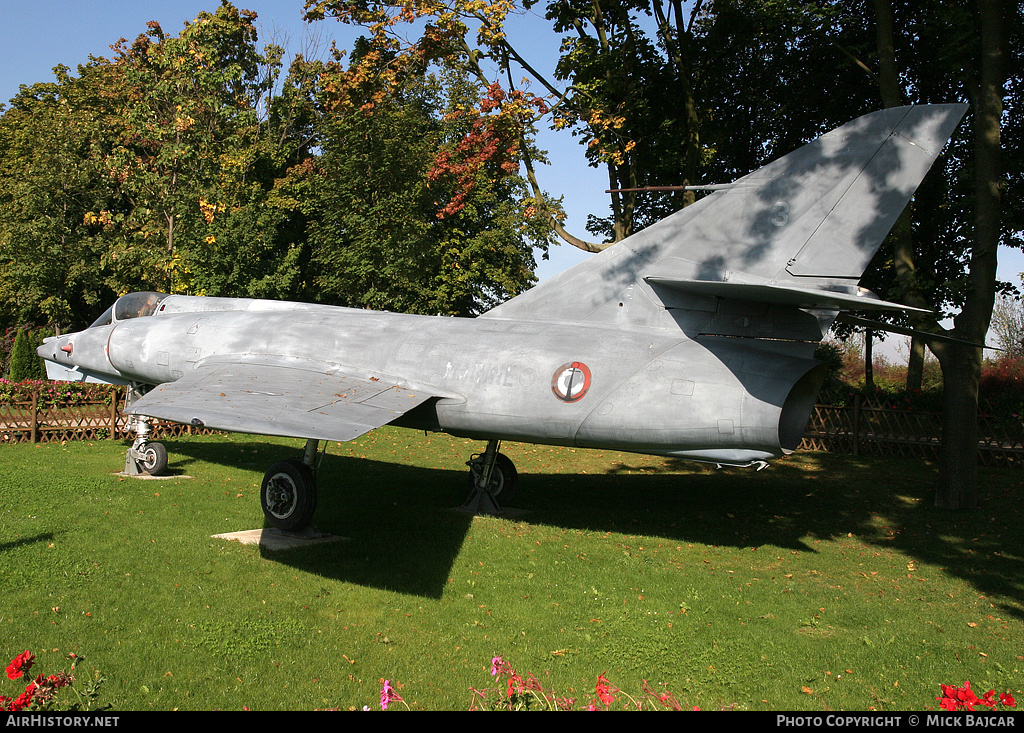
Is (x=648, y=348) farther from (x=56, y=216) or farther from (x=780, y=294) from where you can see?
(x=56, y=216)

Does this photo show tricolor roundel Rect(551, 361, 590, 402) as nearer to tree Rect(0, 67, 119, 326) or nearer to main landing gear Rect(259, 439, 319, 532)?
main landing gear Rect(259, 439, 319, 532)

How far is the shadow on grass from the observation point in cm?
981

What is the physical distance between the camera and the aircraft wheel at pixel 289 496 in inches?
409

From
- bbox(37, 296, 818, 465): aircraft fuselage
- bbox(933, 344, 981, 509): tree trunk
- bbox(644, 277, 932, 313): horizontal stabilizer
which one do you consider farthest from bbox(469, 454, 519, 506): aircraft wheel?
bbox(933, 344, 981, 509): tree trunk

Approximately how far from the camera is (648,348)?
964cm

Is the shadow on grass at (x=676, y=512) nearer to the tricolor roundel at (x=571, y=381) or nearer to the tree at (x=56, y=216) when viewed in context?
the tricolor roundel at (x=571, y=381)

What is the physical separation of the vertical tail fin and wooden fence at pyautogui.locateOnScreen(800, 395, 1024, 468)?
11.1 m

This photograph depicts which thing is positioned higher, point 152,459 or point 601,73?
point 601,73

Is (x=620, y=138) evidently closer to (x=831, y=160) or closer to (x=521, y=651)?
(x=831, y=160)

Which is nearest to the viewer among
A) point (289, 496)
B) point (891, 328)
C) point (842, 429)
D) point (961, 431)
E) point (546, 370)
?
point (891, 328)

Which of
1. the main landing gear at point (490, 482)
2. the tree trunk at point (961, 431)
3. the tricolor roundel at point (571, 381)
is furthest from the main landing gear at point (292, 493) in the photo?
the tree trunk at point (961, 431)

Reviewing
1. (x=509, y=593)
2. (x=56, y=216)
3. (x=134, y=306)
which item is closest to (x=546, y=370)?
(x=509, y=593)

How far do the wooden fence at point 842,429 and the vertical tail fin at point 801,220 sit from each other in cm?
1311

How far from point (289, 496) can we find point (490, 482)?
383cm
